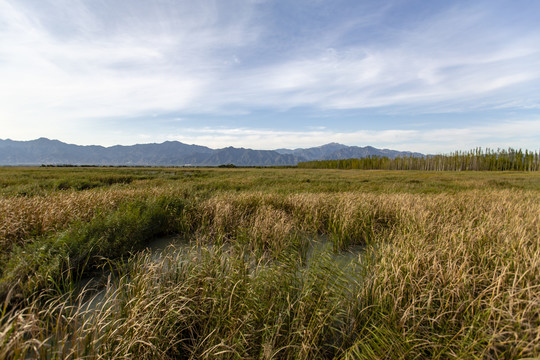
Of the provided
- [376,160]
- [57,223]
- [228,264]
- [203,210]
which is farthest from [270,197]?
[376,160]

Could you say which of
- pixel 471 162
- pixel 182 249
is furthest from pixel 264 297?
pixel 471 162

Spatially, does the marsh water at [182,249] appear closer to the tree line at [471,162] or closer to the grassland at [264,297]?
the grassland at [264,297]

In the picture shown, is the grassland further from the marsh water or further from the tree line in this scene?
the tree line

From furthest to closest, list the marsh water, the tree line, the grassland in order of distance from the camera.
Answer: the tree line, the marsh water, the grassland

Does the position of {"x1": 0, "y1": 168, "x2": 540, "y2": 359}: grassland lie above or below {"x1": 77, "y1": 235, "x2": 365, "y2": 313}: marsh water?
above

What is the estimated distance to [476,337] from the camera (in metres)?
2.56

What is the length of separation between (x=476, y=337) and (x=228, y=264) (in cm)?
343

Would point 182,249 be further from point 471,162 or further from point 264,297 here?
point 471,162

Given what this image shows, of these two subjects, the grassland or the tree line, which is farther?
the tree line

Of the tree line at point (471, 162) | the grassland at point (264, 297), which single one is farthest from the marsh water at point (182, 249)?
the tree line at point (471, 162)

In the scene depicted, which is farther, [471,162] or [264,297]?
[471,162]

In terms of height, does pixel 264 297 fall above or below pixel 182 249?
below

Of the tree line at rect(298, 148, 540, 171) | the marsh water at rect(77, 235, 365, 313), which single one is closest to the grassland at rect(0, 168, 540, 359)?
the marsh water at rect(77, 235, 365, 313)

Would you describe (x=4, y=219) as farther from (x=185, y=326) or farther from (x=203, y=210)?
(x=185, y=326)
